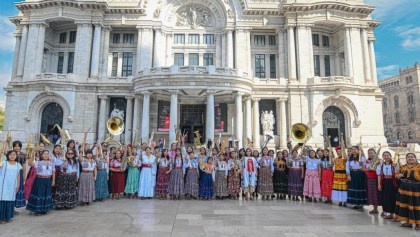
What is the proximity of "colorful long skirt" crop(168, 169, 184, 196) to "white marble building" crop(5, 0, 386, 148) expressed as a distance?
16708 mm

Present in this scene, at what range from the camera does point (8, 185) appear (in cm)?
777

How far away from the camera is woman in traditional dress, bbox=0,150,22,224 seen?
302 inches

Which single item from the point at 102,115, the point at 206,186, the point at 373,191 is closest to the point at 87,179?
the point at 206,186

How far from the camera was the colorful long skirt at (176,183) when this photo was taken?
1130 centimetres

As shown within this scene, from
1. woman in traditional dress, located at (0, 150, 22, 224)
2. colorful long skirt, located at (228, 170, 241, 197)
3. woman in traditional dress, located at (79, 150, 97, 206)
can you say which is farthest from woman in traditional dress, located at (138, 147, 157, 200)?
woman in traditional dress, located at (0, 150, 22, 224)

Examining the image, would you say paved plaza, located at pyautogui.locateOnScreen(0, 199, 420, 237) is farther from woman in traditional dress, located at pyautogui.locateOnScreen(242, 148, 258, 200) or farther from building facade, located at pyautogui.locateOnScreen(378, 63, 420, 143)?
building facade, located at pyautogui.locateOnScreen(378, 63, 420, 143)

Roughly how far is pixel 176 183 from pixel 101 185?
315cm

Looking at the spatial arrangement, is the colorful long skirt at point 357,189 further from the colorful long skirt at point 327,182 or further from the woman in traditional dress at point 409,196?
the woman in traditional dress at point 409,196

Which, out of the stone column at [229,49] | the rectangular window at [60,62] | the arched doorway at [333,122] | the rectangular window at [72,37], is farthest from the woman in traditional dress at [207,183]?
the rectangular window at [72,37]

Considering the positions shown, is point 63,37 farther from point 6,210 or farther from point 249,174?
point 249,174

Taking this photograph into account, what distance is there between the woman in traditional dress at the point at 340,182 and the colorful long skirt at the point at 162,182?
7.02 meters

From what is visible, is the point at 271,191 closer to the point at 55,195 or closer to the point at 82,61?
the point at 55,195

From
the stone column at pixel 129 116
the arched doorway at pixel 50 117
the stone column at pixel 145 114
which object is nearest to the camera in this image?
the stone column at pixel 145 114

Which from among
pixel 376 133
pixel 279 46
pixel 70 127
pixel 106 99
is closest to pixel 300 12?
pixel 279 46
